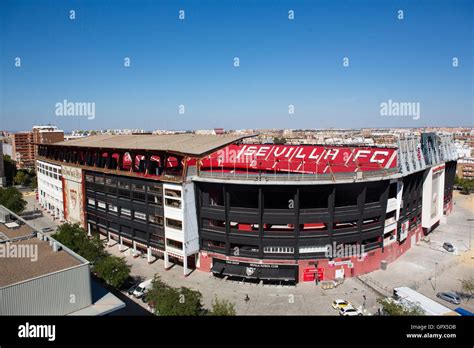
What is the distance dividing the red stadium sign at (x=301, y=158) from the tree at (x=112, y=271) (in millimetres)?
16614

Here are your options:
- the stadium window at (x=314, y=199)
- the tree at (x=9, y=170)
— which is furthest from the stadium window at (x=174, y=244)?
the tree at (x=9, y=170)

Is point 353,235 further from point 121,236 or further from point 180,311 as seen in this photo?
point 121,236

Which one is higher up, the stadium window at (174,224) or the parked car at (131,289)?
the stadium window at (174,224)

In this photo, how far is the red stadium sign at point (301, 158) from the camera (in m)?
44.0

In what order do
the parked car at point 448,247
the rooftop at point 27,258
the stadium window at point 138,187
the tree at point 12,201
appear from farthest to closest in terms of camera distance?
the tree at point 12,201
the parked car at point 448,247
the stadium window at point 138,187
the rooftop at point 27,258

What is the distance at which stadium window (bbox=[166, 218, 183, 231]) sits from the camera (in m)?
33.0

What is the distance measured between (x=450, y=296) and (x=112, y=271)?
29103mm

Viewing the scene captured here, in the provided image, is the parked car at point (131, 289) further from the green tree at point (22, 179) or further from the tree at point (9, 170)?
the tree at point (9, 170)

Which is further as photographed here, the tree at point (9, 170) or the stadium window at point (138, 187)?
the tree at point (9, 170)

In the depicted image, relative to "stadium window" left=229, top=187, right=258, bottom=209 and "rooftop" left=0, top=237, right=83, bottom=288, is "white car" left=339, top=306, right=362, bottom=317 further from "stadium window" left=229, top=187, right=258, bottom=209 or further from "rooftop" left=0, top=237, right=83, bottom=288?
"rooftop" left=0, top=237, right=83, bottom=288

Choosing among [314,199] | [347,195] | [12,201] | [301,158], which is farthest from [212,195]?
[12,201]

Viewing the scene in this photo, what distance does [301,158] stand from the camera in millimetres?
56344

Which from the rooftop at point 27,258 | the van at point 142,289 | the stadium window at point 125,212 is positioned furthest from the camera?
the stadium window at point 125,212

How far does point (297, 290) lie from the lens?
30.2 meters
